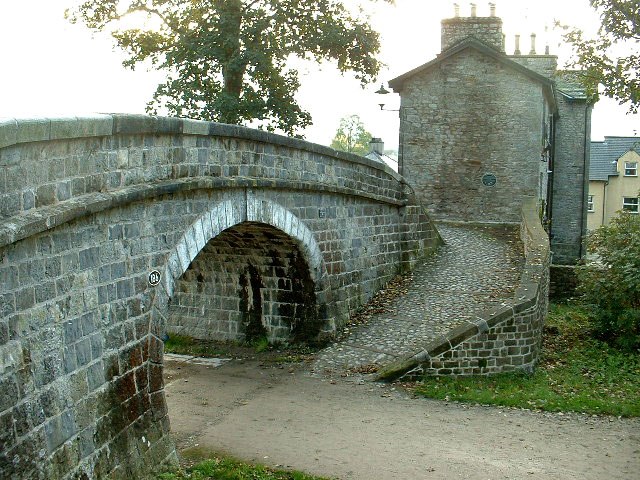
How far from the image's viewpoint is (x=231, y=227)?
1048 centimetres

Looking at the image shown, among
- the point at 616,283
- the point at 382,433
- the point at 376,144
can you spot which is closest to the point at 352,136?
the point at 376,144

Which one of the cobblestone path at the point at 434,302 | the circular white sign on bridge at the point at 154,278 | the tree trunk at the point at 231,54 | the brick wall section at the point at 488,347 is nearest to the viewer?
the circular white sign on bridge at the point at 154,278

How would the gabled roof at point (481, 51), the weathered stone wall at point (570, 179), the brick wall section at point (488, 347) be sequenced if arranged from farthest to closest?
the weathered stone wall at point (570, 179), the gabled roof at point (481, 51), the brick wall section at point (488, 347)

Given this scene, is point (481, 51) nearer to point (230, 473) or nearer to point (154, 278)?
point (154, 278)

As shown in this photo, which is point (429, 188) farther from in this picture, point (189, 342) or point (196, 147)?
point (196, 147)

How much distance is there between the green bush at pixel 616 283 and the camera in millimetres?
13617

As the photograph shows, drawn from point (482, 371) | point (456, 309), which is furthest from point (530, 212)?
point (482, 371)

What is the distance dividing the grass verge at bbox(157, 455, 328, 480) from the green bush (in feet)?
27.7

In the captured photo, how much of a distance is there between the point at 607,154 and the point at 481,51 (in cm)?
2673

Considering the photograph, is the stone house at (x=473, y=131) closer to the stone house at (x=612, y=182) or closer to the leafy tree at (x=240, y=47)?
the leafy tree at (x=240, y=47)

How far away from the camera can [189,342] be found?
13.0m

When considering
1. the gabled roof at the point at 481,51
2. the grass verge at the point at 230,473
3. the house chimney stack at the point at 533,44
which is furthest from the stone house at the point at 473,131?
the grass verge at the point at 230,473

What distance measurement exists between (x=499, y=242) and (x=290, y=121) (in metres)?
5.77

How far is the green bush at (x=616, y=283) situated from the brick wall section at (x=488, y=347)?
7.89 feet
